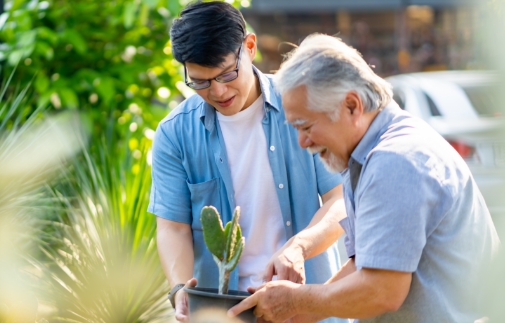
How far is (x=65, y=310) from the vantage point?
3061mm

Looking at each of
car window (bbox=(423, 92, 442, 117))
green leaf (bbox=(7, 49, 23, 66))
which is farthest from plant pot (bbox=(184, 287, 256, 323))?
car window (bbox=(423, 92, 442, 117))

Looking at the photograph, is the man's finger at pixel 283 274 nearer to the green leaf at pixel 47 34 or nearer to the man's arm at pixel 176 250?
the man's arm at pixel 176 250

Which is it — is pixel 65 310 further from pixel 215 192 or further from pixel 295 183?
pixel 295 183

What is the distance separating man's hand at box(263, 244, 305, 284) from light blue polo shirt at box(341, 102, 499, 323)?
0.32 m

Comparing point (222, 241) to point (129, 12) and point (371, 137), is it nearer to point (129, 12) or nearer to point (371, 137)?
point (371, 137)

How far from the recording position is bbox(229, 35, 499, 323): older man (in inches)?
57.7

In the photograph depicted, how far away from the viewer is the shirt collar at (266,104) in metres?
2.27

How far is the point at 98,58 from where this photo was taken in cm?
446

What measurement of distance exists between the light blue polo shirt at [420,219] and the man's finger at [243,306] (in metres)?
0.30

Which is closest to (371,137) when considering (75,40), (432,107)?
(75,40)

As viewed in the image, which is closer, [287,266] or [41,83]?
[287,266]

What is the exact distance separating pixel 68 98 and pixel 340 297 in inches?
116

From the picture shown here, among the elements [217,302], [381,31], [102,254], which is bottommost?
[381,31]

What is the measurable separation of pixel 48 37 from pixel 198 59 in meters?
2.28
